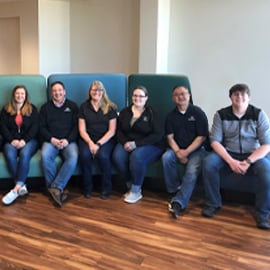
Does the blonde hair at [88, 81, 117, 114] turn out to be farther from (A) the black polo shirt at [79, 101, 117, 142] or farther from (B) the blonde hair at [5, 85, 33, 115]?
(B) the blonde hair at [5, 85, 33, 115]

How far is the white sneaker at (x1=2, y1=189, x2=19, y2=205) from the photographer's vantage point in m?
3.15

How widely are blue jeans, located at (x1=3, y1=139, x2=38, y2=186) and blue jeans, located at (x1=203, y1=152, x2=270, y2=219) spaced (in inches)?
60.1

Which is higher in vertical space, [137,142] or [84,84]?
[84,84]

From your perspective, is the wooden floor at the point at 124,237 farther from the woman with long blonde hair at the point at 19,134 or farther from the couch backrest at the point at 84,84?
the couch backrest at the point at 84,84

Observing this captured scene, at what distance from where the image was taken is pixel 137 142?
3348mm

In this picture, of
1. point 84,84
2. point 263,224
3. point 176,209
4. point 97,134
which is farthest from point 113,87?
point 263,224

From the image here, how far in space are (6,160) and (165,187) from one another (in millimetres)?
1489

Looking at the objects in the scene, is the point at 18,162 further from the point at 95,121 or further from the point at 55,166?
the point at 95,121

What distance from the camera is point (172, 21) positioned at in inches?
199

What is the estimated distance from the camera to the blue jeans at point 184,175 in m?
3.04

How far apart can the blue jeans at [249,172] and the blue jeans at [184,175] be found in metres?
0.10

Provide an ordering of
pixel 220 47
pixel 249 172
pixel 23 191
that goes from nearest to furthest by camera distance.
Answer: pixel 249 172 → pixel 23 191 → pixel 220 47

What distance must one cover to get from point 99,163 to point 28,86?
1098 millimetres

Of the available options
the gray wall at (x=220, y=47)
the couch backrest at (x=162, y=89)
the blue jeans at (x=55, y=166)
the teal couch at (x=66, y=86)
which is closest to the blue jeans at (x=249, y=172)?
the couch backrest at (x=162, y=89)
